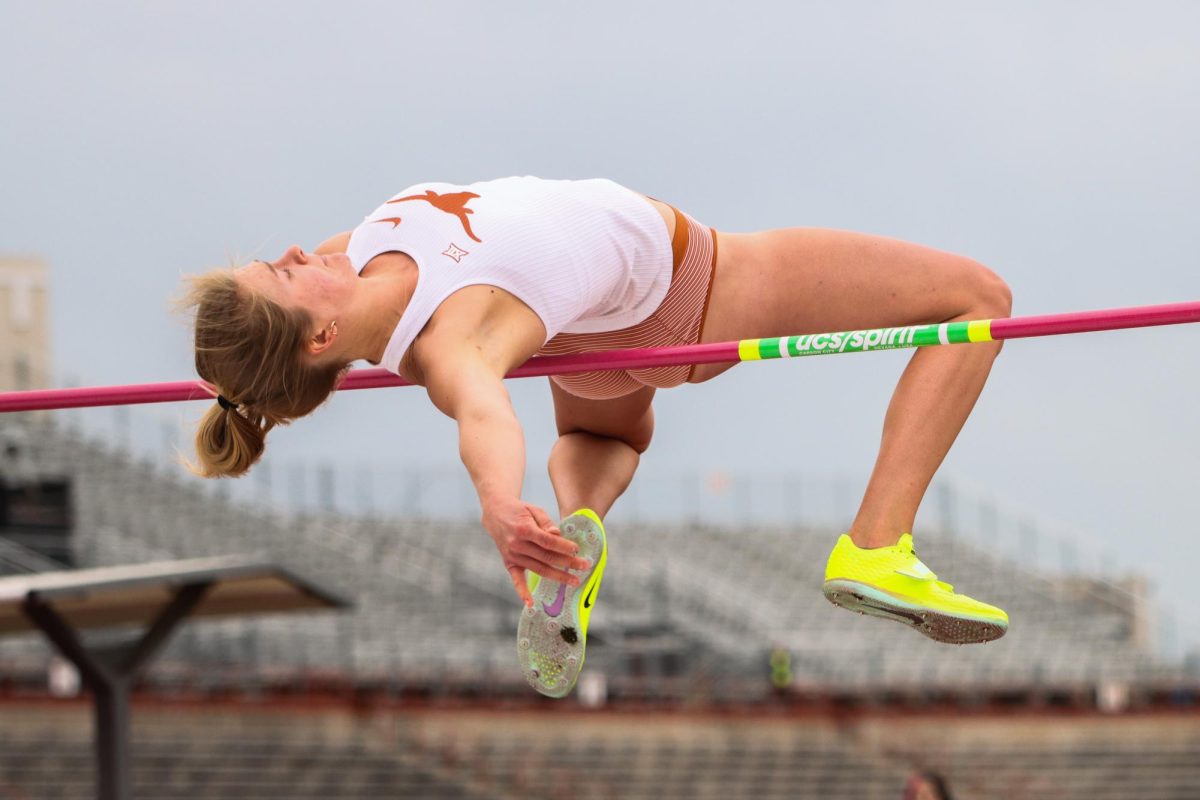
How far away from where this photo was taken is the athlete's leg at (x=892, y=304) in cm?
413

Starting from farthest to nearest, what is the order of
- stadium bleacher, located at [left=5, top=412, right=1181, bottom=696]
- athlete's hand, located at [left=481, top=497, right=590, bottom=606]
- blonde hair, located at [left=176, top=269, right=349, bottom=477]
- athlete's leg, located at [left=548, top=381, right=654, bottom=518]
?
stadium bleacher, located at [left=5, top=412, right=1181, bottom=696]
athlete's leg, located at [left=548, top=381, right=654, bottom=518]
blonde hair, located at [left=176, top=269, right=349, bottom=477]
athlete's hand, located at [left=481, top=497, right=590, bottom=606]

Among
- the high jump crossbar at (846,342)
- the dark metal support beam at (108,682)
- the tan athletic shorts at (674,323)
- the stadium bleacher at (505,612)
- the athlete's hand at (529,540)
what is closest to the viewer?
the athlete's hand at (529,540)

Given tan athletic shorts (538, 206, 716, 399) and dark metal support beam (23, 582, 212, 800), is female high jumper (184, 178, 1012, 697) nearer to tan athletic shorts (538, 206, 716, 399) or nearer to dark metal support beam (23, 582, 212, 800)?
tan athletic shorts (538, 206, 716, 399)

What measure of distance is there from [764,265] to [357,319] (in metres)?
1.01

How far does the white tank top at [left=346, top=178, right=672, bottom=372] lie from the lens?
371 centimetres

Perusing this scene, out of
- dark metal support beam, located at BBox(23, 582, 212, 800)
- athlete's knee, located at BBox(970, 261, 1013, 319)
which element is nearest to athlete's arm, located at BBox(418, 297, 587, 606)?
athlete's knee, located at BBox(970, 261, 1013, 319)

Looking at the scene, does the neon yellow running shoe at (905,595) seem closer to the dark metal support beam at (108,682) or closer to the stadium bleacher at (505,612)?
the dark metal support beam at (108,682)

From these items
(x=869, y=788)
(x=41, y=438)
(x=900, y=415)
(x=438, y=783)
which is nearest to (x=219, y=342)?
(x=900, y=415)

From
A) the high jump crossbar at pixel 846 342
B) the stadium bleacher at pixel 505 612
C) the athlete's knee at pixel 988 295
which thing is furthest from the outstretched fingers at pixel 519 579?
the stadium bleacher at pixel 505 612

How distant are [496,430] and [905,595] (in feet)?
3.56

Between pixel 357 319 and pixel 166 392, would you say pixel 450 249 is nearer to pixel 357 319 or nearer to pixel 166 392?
pixel 357 319

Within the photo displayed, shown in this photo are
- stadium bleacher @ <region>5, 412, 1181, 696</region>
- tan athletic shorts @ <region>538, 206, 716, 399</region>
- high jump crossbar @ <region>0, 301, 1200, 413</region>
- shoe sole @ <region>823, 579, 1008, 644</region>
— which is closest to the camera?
high jump crossbar @ <region>0, 301, 1200, 413</region>

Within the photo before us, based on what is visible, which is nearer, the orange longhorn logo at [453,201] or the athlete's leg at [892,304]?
the orange longhorn logo at [453,201]

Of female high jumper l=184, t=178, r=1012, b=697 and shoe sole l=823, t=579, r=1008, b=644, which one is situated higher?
Result: female high jumper l=184, t=178, r=1012, b=697
